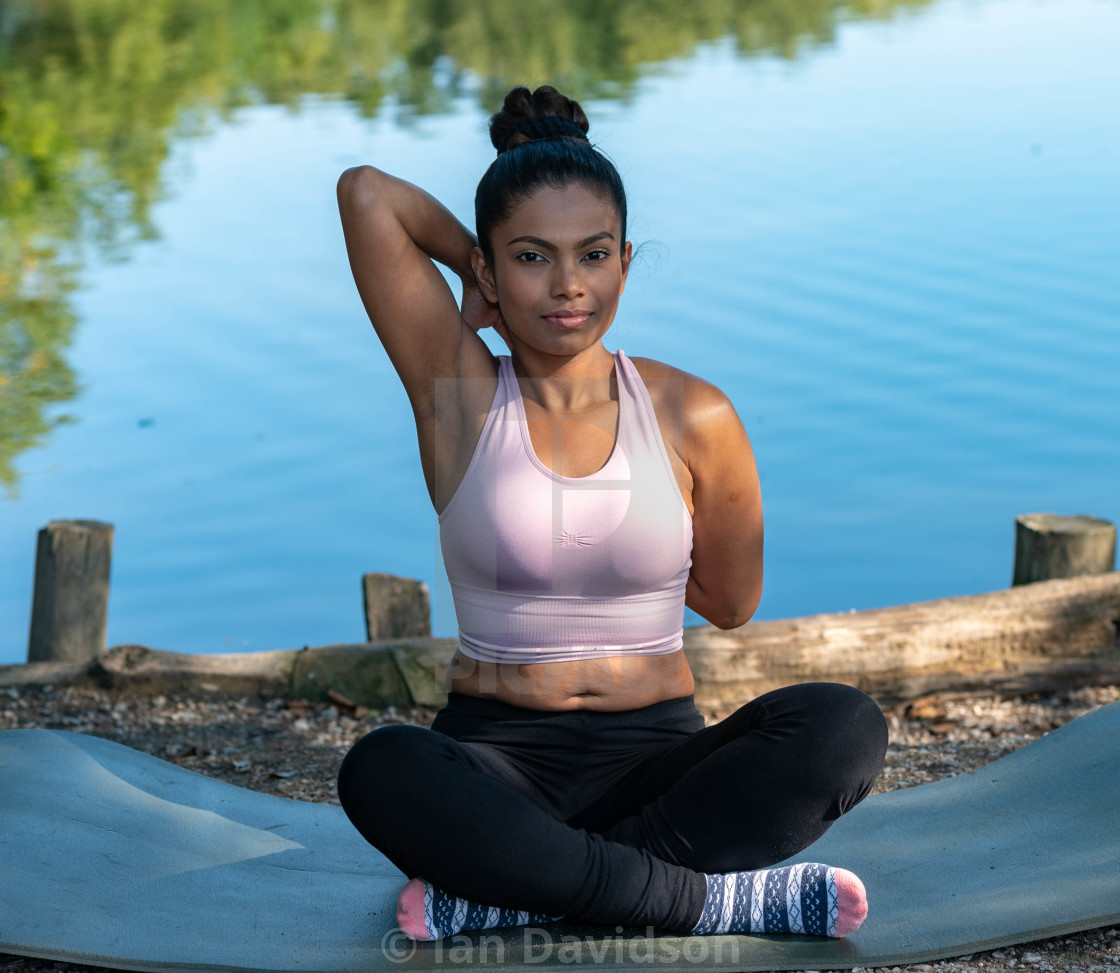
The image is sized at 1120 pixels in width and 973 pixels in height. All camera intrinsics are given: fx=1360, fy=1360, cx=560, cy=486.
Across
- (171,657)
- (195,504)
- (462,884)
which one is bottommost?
(195,504)

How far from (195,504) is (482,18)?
13732mm

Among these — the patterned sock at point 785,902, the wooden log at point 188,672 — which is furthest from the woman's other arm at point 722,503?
the wooden log at point 188,672

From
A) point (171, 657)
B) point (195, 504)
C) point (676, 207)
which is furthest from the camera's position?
point (676, 207)

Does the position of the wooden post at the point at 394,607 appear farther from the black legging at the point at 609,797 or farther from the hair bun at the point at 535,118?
the hair bun at the point at 535,118

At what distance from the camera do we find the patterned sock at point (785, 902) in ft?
7.13

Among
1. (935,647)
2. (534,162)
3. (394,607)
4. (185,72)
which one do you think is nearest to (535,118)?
(534,162)

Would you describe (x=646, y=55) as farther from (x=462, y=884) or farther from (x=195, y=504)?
(x=462, y=884)

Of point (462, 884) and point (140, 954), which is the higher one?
point (462, 884)

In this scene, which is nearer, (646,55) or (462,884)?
(462,884)

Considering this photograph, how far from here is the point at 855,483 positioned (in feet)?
21.6

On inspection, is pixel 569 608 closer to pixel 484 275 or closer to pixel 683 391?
pixel 683 391

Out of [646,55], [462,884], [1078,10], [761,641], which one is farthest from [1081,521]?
[1078,10]

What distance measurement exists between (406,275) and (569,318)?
0.30 m

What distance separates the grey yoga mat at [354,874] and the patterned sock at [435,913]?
26mm
